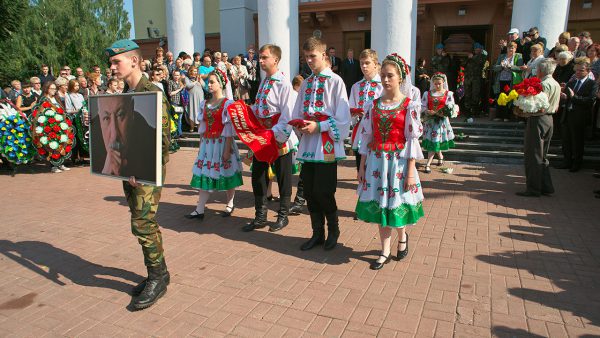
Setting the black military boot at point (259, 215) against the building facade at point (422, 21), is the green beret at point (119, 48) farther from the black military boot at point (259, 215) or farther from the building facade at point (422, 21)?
the building facade at point (422, 21)

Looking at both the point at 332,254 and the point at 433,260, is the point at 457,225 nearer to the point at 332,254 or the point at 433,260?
the point at 433,260

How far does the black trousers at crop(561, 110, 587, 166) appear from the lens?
8266mm

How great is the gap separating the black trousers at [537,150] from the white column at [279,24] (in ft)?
24.8

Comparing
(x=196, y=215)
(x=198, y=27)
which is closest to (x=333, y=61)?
(x=198, y=27)

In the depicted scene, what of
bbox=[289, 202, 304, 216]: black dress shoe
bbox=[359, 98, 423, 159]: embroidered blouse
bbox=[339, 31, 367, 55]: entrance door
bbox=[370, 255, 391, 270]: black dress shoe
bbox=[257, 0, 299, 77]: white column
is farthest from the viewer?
bbox=[339, 31, 367, 55]: entrance door

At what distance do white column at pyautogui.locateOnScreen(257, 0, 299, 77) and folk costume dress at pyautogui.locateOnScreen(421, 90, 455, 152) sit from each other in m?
5.35

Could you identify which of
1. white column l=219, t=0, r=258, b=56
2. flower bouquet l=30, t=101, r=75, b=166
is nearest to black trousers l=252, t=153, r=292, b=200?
flower bouquet l=30, t=101, r=75, b=166

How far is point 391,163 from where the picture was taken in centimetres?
401

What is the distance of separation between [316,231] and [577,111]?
6.57 m

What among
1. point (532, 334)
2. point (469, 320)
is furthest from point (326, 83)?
point (532, 334)

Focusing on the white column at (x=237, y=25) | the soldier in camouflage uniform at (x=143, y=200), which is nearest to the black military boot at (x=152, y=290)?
the soldier in camouflage uniform at (x=143, y=200)

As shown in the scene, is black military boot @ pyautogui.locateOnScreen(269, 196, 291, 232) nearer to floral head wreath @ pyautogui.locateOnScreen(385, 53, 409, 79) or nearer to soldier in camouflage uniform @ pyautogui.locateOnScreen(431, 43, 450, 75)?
floral head wreath @ pyautogui.locateOnScreen(385, 53, 409, 79)

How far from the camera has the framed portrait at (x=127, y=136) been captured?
3.05 metres

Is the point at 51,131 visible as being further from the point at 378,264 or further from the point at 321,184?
the point at 378,264
